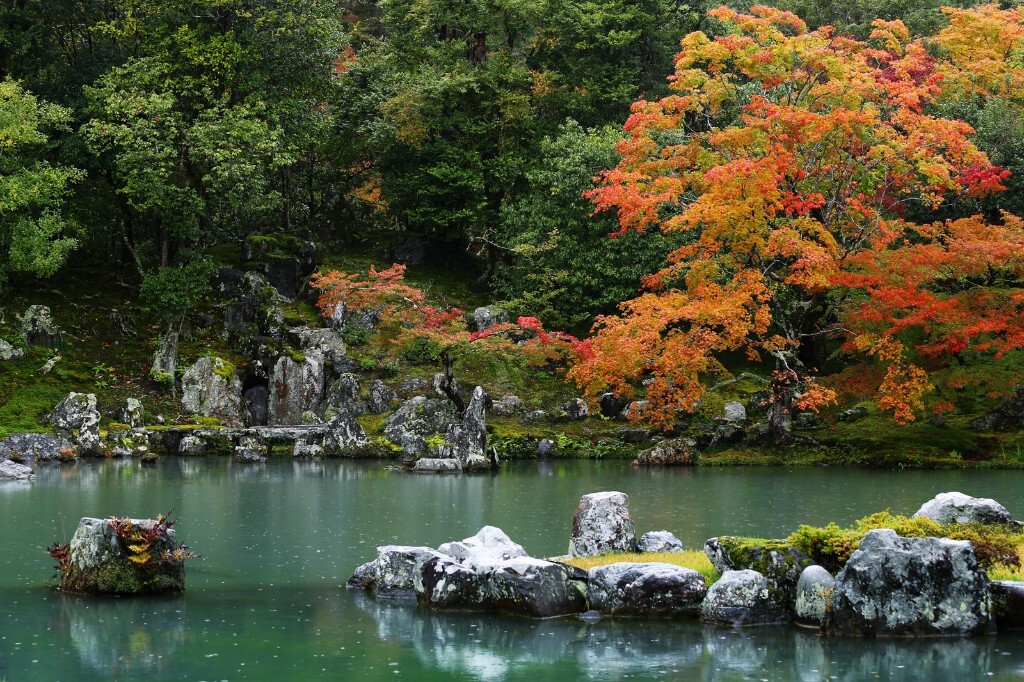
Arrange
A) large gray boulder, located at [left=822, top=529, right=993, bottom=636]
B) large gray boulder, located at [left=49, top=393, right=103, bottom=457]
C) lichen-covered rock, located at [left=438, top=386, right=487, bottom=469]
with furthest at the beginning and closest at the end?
1. large gray boulder, located at [left=49, top=393, right=103, bottom=457]
2. lichen-covered rock, located at [left=438, top=386, right=487, bottom=469]
3. large gray boulder, located at [left=822, top=529, right=993, bottom=636]

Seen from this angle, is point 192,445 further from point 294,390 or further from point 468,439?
point 468,439

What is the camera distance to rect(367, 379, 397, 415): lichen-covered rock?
28500 millimetres

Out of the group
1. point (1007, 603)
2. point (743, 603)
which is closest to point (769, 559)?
point (743, 603)

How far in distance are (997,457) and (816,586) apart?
1621 cm

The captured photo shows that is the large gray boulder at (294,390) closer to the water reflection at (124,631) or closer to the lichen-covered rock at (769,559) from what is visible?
the water reflection at (124,631)

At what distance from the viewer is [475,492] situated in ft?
66.5

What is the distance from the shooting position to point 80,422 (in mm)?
26641

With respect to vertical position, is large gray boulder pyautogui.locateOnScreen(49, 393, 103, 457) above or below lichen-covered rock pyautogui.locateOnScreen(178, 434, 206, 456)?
above

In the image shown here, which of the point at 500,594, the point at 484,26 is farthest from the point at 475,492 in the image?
the point at 484,26

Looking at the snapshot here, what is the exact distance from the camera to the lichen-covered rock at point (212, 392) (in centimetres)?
2878

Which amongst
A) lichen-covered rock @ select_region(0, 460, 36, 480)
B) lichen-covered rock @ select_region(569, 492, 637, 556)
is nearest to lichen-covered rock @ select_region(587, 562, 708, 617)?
lichen-covered rock @ select_region(569, 492, 637, 556)

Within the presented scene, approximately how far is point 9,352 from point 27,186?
448cm

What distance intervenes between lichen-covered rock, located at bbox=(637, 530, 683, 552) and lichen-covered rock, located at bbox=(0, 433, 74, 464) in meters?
17.3

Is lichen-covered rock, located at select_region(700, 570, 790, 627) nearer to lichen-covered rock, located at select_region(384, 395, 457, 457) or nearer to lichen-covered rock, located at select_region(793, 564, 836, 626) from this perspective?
lichen-covered rock, located at select_region(793, 564, 836, 626)
